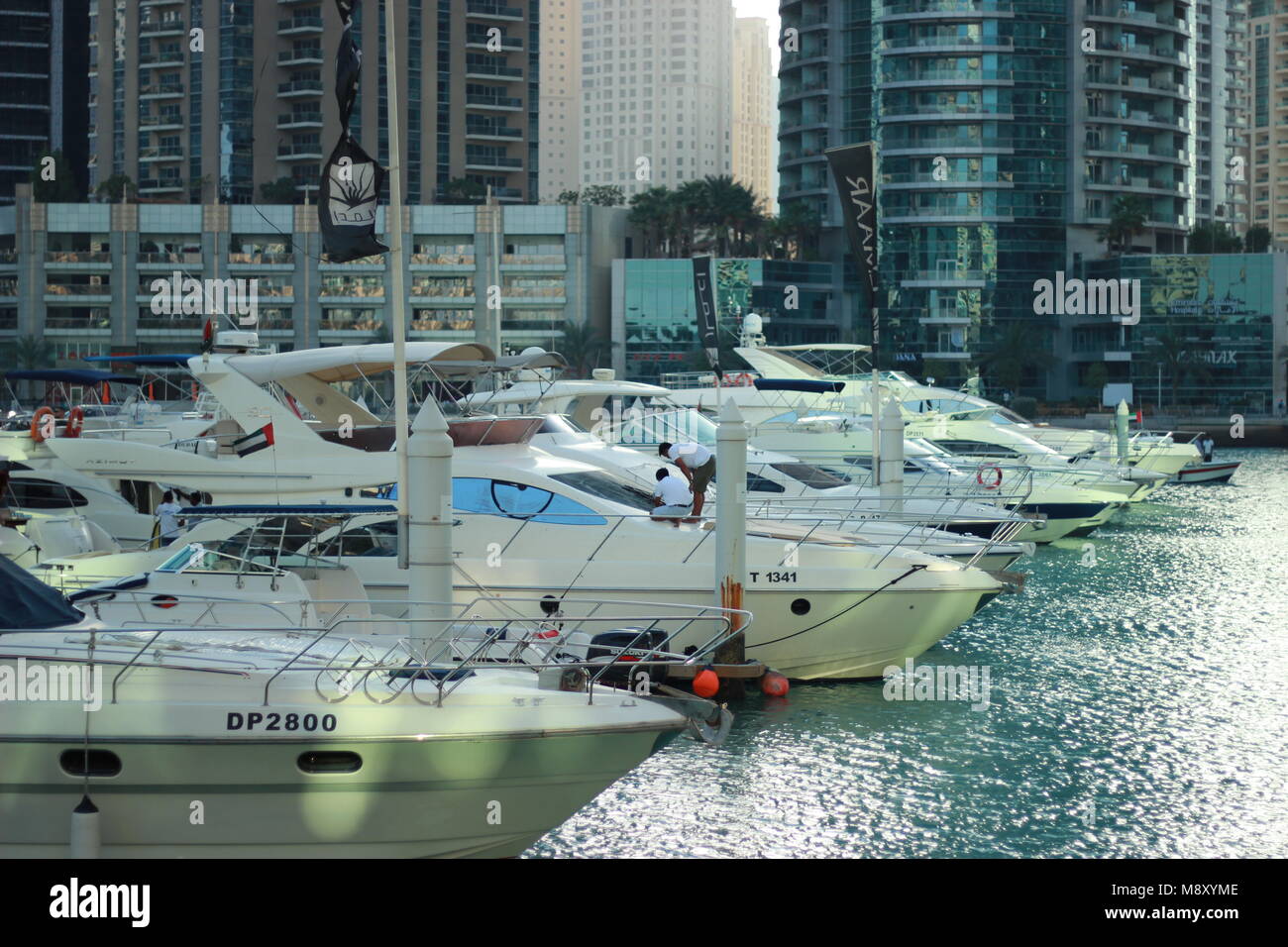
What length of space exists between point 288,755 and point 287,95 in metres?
93.8

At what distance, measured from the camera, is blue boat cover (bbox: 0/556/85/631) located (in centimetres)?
927

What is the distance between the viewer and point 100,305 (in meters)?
92.1

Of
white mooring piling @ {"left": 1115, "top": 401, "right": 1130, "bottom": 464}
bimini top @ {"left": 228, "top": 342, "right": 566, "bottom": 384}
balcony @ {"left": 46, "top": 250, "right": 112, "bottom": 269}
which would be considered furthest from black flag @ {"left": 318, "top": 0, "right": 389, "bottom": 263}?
balcony @ {"left": 46, "top": 250, "right": 112, "bottom": 269}

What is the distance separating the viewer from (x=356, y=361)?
17234mm

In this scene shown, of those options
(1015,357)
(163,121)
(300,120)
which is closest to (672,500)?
(1015,357)

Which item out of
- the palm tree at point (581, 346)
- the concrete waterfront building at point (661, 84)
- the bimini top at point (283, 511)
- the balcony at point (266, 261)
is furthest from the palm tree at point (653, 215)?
the bimini top at point (283, 511)

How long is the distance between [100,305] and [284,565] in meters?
85.4

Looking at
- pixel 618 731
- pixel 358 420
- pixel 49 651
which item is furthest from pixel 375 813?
pixel 358 420

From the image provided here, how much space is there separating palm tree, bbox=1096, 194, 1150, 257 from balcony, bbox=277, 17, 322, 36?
2144 inches

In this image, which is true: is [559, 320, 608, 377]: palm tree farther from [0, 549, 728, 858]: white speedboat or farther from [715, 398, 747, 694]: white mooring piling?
[0, 549, 728, 858]: white speedboat

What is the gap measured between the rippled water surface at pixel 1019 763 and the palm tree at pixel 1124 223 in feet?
271

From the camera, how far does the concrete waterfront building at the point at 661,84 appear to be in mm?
184000

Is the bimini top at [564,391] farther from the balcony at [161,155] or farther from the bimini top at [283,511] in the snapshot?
the balcony at [161,155]

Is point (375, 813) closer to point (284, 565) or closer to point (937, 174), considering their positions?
point (284, 565)
